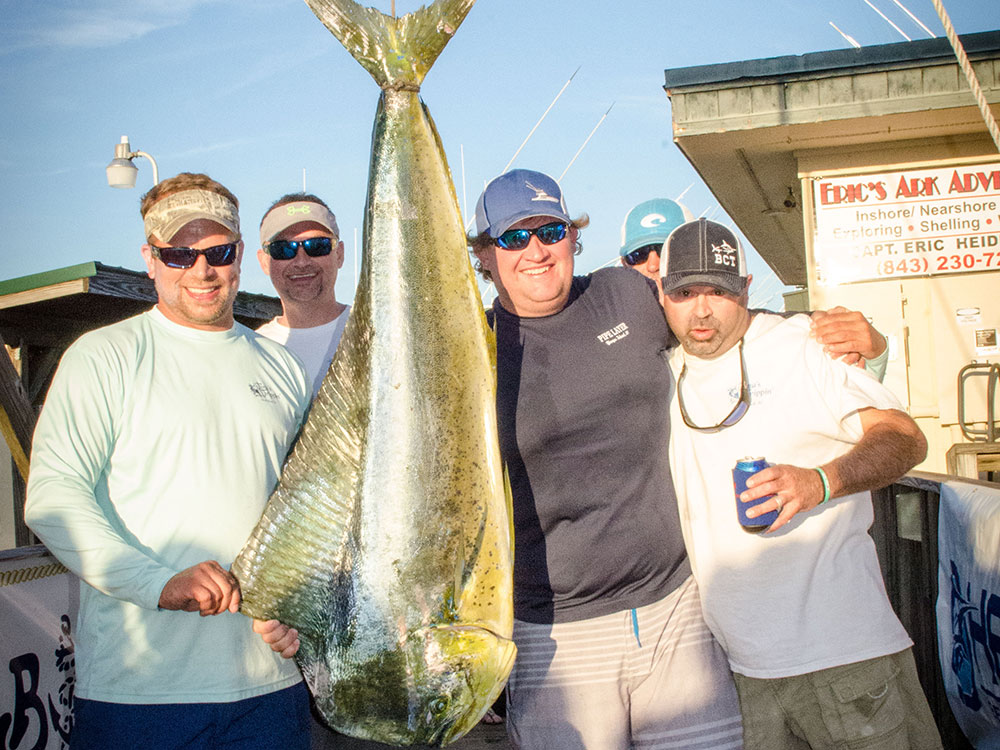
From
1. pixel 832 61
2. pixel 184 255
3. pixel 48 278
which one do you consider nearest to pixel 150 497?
pixel 184 255

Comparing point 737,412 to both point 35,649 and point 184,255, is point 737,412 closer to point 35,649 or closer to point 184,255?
point 184,255

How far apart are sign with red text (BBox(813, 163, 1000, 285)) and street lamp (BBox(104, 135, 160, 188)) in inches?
299

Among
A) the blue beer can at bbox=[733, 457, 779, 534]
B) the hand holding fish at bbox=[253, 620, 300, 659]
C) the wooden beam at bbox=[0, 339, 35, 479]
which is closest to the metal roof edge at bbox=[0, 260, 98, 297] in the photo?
the wooden beam at bbox=[0, 339, 35, 479]

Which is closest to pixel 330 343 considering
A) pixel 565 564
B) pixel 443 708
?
pixel 565 564

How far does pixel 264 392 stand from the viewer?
2.55 metres

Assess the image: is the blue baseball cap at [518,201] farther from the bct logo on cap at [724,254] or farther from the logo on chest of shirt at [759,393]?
the logo on chest of shirt at [759,393]

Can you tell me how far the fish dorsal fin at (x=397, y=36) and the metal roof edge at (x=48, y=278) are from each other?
4.62 meters

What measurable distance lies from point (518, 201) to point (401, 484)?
105 centimetres

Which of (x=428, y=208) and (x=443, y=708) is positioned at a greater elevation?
(x=428, y=208)

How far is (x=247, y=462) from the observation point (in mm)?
2418

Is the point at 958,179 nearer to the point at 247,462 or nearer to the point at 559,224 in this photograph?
the point at 559,224

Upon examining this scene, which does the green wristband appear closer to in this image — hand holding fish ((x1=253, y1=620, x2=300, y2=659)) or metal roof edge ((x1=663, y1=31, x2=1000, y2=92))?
hand holding fish ((x1=253, y1=620, x2=300, y2=659))

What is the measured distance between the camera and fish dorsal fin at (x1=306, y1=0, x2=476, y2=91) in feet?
7.06

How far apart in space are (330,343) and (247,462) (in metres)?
1.42
